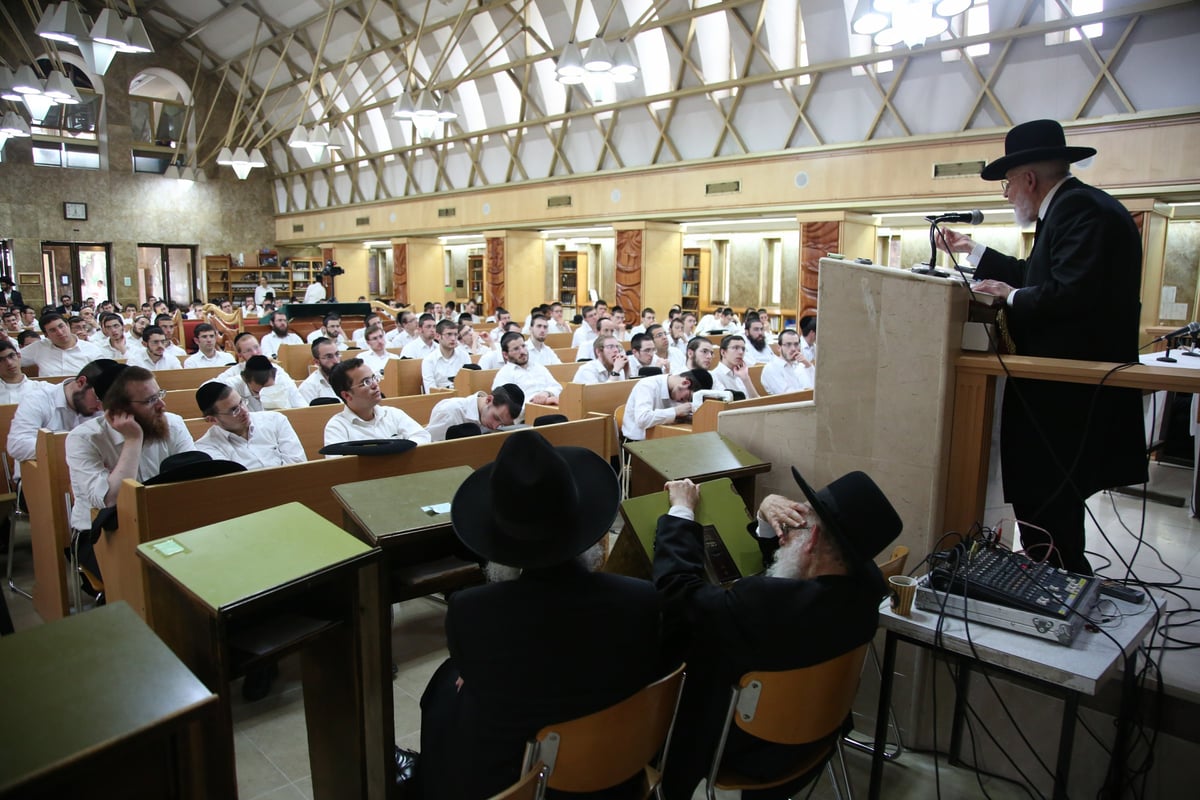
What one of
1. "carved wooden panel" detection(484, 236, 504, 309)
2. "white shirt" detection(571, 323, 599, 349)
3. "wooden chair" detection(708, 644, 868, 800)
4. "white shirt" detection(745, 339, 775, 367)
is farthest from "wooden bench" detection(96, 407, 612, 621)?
"carved wooden panel" detection(484, 236, 504, 309)

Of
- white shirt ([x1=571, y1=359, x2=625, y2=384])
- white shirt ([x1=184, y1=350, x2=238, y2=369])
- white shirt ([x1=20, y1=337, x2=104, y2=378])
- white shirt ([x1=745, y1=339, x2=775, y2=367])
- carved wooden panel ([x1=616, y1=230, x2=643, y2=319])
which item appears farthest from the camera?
carved wooden panel ([x1=616, y1=230, x2=643, y2=319])

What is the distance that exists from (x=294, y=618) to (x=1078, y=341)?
2775 mm

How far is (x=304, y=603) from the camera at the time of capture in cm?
247

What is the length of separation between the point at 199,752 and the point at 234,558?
500 mm

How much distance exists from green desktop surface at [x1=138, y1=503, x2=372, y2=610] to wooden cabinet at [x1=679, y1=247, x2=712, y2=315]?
52.2ft

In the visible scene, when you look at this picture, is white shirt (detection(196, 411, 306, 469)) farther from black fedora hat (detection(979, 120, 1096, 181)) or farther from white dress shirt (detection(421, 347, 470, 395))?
white dress shirt (detection(421, 347, 470, 395))

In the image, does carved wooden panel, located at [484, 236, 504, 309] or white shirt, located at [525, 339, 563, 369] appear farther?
carved wooden panel, located at [484, 236, 504, 309]

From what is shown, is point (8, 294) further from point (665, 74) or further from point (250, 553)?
point (250, 553)

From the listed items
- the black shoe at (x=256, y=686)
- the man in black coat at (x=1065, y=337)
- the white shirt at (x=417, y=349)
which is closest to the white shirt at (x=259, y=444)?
the black shoe at (x=256, y=686)

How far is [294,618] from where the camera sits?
236 cm

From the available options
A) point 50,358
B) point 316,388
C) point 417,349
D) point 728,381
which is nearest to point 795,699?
point 728,381

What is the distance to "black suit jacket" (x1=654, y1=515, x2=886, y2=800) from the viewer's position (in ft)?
6.59

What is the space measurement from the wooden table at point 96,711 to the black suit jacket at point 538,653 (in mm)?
615

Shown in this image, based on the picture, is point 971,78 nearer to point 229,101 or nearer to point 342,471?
Answer: point 342,471
